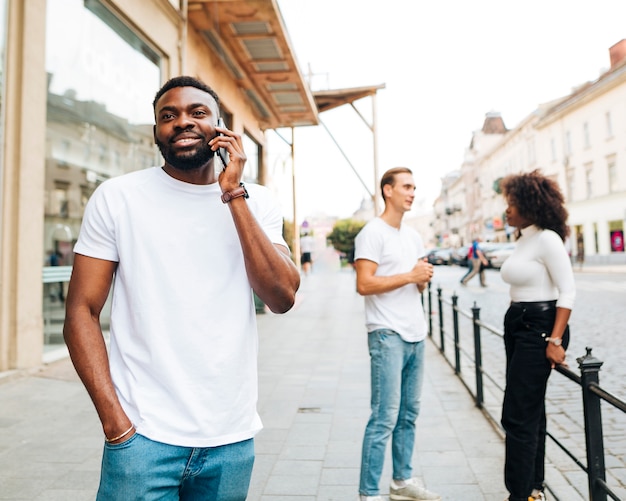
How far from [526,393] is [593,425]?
1.57 feet

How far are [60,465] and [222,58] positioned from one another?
855cm

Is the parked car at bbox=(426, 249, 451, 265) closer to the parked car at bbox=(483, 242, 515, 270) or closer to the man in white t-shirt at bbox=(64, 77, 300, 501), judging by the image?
the parked car at bbox=(483, 242, 515, 270)

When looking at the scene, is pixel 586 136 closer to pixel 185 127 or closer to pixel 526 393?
pixel 526 393

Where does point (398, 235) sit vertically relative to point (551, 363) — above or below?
above

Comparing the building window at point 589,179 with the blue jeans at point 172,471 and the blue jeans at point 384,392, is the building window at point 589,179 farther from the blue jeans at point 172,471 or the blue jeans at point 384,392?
the blue jeans at point 172,471

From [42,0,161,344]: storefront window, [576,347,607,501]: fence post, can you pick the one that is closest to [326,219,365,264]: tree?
[42,0,161,344]: storefront window

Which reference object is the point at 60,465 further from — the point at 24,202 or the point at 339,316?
the point at 339,316

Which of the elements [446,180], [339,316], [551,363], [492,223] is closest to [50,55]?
[551,363]

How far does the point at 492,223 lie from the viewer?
63.5m

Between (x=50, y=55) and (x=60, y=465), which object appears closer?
(x=60, y=465)

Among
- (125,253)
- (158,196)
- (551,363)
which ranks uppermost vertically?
(158,196)

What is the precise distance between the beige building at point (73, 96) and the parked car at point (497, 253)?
20.5 meters

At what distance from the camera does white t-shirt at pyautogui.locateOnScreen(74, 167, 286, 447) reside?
1519mm

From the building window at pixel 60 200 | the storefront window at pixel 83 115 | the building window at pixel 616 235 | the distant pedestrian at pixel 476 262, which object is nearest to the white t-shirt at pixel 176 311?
the storefront window at pixel 83 115
